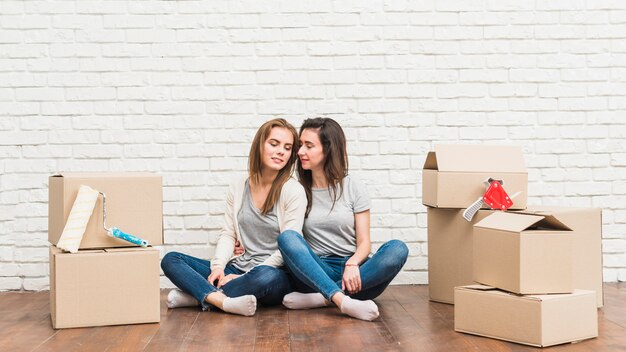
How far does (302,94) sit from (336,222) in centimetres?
72

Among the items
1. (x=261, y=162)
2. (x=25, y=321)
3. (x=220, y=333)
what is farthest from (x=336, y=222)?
(x=25, y=321)

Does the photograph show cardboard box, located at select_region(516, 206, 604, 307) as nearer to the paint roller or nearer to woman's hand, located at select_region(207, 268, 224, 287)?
woman's hand, located at select_region(207, 268, 224, 287)

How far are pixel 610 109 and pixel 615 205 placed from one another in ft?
1.48

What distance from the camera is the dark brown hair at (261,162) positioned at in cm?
285

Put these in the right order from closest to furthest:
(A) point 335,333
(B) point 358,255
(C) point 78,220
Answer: (A) point 335,333 < (C) point 78,220 < (B) point 358,255

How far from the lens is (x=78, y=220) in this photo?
7.88 feet

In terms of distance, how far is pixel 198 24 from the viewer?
128 inches

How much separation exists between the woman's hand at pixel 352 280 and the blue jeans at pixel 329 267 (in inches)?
1.2

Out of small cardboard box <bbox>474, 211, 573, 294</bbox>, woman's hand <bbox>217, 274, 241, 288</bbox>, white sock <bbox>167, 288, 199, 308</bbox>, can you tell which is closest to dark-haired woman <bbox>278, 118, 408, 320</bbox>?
woman's hand <bbox>217, 274, 241, 288</bbox>

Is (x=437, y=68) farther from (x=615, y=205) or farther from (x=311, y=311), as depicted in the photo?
(x=311, y=311)

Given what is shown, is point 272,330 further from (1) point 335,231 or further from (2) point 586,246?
(2) point 586,246

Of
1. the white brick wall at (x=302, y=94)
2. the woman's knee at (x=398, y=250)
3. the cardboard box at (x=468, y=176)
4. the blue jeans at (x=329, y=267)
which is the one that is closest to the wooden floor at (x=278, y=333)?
the blue jeans at (x=329, y=267)

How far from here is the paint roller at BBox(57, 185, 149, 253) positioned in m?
2.39

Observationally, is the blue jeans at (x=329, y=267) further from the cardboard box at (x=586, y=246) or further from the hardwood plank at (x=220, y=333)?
the cardboard box at (x=586, y=246)
